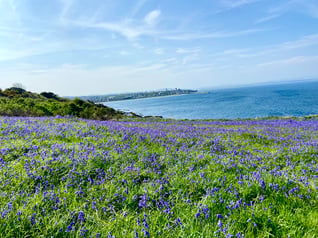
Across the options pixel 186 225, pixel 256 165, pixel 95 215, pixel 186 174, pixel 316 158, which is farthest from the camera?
pixel 316 158

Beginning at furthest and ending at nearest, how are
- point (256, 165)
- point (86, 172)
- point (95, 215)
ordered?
point (256, 165) < point (86, 172) < point (95, 215)

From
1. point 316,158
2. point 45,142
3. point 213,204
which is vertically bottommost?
point 316,158

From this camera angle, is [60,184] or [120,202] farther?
[60,184]

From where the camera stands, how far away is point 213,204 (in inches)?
132

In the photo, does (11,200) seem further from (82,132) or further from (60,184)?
(82,132)

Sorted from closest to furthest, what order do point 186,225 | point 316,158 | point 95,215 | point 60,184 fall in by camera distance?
point 186,225 → point 95,215 → point 60,184 → point 316,158

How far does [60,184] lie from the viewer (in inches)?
160

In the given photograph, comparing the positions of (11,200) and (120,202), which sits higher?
(11,200)

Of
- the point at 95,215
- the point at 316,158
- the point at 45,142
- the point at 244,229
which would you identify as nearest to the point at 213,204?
the point at 244,229

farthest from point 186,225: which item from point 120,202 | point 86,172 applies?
point 86,172

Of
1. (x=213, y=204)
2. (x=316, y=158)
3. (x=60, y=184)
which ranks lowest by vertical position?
(x=316, y=158)

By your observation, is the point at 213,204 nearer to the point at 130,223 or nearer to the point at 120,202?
the point at 130,223

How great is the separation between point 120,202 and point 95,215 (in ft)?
1.77

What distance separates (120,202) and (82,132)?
17.9ft
